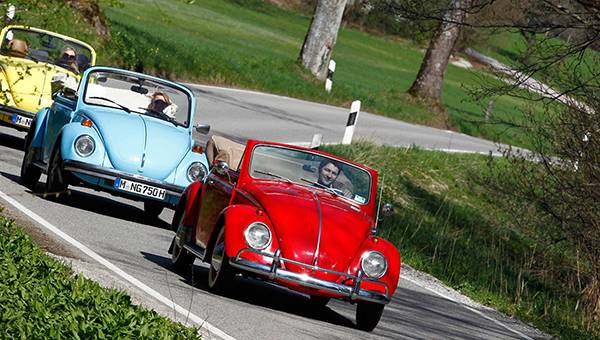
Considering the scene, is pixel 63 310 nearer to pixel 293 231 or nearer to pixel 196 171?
pixel 293 231

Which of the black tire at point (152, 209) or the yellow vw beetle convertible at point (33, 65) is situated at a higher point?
the yellow vw beetle convertible at point (33, 65)

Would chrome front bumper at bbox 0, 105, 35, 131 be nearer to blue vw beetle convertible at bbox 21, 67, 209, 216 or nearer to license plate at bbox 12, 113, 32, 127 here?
license plate at bbox 12, 113, 32, 127

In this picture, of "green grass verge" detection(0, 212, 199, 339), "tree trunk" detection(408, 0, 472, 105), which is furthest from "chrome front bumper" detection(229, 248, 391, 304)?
"tree trunk" detection(408, 0, 472, 105)

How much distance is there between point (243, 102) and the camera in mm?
32000

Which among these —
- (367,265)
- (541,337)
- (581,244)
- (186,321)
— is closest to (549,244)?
(581,244)

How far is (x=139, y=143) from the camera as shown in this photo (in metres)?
13.8

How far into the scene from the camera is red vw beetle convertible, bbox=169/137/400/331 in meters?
9.77

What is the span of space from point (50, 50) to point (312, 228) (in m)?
10.2

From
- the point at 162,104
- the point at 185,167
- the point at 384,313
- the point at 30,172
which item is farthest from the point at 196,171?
the point at 384,313

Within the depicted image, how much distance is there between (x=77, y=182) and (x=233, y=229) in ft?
13.6

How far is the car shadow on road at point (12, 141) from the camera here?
60.7 ft

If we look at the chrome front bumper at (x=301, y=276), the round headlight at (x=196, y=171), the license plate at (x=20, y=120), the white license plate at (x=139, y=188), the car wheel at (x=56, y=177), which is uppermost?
the chrome front bumper at (x=301, y=276)

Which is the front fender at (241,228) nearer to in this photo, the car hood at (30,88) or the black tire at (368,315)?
the black tire at (368,315)

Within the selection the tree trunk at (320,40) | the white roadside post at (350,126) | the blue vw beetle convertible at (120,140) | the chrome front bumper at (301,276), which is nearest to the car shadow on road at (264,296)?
the chrome front bumper at (301,276)
